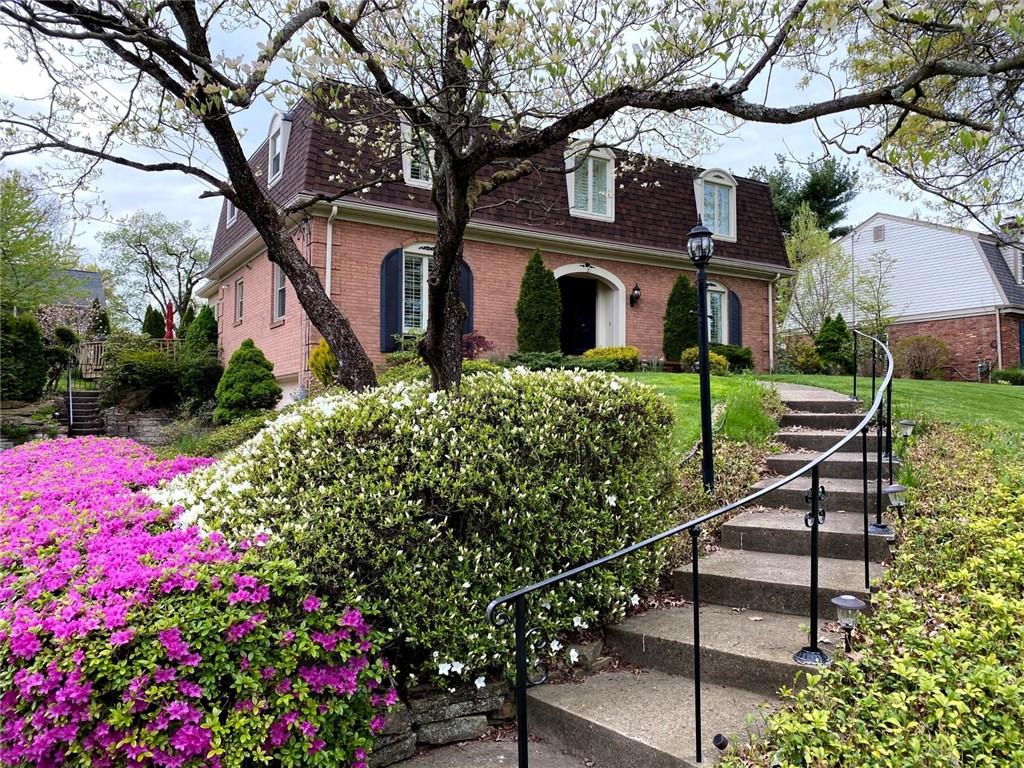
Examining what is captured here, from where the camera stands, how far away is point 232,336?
15.6 metres

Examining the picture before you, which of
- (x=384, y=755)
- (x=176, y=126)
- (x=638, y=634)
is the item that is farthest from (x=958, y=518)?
(x=176, y=126)

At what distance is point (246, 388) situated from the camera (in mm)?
11023

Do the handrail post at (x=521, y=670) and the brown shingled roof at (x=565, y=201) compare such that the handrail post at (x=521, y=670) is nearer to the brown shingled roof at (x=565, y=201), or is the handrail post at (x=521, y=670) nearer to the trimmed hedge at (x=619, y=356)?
the brown shingled roof at (x=565, y=201)

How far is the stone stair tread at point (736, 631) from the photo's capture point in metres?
2.93

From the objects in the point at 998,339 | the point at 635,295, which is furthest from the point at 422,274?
the point at 998,339

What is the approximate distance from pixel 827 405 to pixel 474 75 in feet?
16.4

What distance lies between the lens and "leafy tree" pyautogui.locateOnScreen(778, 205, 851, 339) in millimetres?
22266

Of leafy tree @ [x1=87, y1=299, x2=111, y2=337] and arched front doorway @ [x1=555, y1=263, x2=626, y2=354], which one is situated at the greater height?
leafy tree @ [x1=87, y1=299, x2=111, y2=337]

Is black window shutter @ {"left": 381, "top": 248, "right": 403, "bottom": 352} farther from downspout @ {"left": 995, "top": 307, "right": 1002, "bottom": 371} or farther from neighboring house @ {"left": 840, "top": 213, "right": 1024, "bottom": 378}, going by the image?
downspout @ {"left": 995, "top": 307, "right": 1002, "bottom": 371}

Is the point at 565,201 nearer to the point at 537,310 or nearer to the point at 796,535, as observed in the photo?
the point at 537,310

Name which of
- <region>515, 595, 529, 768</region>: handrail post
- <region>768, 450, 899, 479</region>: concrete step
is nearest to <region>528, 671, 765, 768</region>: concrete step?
<region>515, 595, 529, 768</region>: handrail post

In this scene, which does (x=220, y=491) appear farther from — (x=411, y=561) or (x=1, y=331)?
(x=1, y=331)

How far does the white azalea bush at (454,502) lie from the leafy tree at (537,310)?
899 cm

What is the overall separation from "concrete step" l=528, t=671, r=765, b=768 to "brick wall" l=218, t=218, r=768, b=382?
9.03 m
